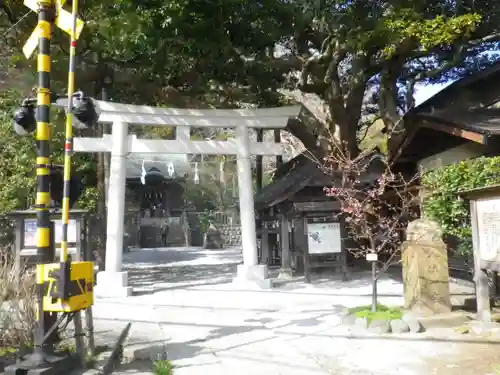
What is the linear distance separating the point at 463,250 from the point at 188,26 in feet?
24.0

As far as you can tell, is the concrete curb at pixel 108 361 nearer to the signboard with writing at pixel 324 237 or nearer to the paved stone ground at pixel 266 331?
the paved stone ground at pixel 266 331

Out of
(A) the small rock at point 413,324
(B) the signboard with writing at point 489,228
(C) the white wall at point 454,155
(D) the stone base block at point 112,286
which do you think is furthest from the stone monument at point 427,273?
(D) the stone base block at point 112,286

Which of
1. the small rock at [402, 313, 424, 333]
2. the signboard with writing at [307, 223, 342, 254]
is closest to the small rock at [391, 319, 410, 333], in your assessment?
the small rock at [402, 313, 424, 333]

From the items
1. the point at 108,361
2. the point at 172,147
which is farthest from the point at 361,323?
the point at 172,147

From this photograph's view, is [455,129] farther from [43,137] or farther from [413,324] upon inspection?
[43,137]

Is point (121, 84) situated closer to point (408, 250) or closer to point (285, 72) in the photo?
point (285, 72)

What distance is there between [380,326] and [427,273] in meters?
1.47

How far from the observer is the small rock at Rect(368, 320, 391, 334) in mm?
7355

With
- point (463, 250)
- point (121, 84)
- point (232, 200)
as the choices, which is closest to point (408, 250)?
point (463, 250)

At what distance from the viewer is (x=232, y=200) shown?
4000cm

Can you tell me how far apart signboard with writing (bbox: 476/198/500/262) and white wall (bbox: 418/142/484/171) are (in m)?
3.44

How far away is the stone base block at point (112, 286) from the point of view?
12.0 m

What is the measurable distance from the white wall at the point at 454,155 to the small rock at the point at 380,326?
5.24 m

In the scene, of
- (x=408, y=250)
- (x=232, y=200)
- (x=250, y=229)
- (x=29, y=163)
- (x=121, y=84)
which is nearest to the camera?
(x=408, y=250)
